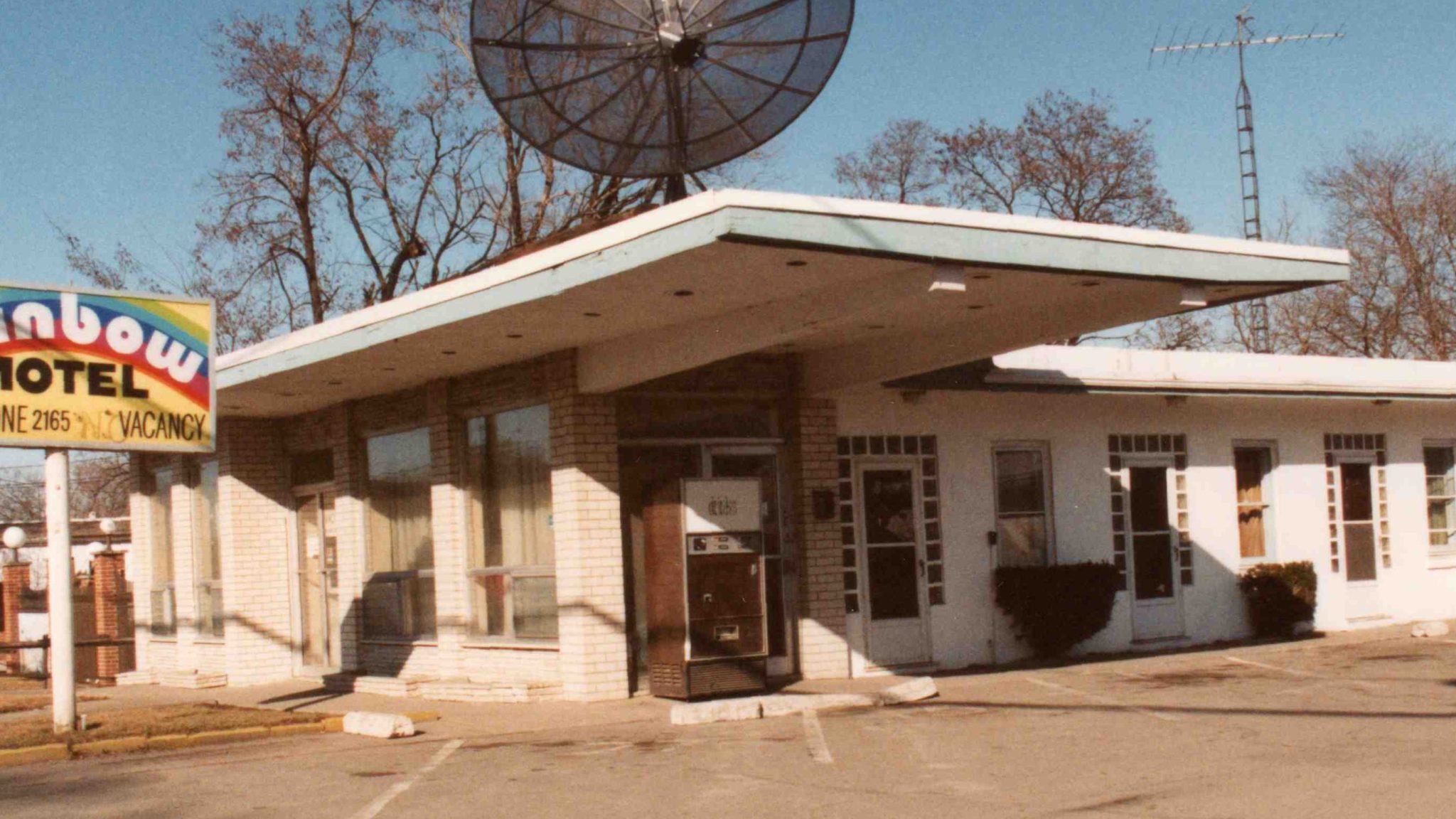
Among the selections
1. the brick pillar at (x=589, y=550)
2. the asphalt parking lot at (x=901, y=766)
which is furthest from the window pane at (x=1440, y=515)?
the brick pillar at (x=589, y=550)

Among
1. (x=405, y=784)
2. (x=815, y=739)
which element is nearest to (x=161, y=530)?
(x=405, y=784)

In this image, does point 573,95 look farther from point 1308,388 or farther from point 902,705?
point 1308,388

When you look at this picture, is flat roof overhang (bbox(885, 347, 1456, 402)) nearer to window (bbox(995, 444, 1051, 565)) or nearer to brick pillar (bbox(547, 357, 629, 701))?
window (bbox(995, 444, 1051, 565))

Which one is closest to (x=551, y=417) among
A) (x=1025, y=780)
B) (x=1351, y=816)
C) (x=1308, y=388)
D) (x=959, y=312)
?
(x=959, y=312)

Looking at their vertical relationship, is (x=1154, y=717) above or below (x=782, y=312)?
below

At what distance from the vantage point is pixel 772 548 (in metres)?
15.2

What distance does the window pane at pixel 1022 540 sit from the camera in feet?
55.7

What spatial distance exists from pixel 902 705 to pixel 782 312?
135 inches

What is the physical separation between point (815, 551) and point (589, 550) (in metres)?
2.46

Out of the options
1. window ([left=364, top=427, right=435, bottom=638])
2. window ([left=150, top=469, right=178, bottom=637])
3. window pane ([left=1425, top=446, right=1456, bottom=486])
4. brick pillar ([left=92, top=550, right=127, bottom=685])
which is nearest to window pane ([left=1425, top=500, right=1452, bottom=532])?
window pane ([left=1425, top=446, right=1456, bottom=486])

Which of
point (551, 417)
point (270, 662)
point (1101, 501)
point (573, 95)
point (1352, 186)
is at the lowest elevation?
point (270, 662)

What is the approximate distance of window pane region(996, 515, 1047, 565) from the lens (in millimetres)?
16984

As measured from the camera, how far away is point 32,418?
12453mm

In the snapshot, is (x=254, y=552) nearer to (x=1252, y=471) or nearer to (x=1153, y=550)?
(x=1153, y=550)
